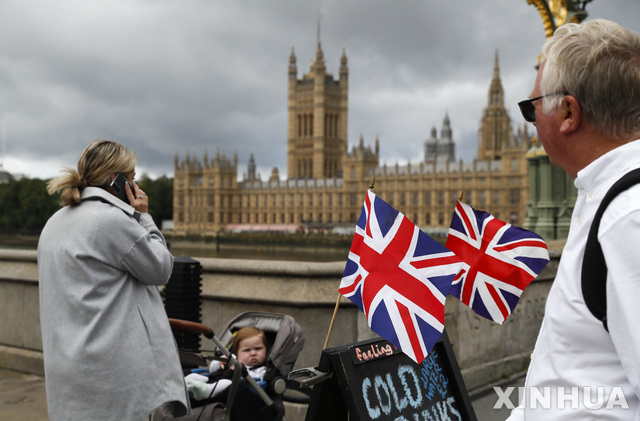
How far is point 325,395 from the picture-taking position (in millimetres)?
1813

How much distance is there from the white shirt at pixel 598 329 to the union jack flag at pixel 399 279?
2.53 ft

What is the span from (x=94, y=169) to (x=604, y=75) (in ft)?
5.17

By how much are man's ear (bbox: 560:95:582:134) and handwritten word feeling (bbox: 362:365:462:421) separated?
3.62ft

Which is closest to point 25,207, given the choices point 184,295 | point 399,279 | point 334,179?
point 334,179

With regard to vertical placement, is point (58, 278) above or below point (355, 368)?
above

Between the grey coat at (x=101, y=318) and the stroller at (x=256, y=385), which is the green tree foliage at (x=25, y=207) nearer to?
the stroller at (x=256, y=385)

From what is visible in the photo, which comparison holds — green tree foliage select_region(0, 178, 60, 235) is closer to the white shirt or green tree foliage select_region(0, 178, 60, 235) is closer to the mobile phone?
the mobile phone

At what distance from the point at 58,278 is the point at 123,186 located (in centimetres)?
36

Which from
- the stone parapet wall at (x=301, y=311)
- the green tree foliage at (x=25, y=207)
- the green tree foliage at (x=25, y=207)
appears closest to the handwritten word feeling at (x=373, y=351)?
the stone parapet wall at (x=301, y=311)

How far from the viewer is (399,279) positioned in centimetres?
185

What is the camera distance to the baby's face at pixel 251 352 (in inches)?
104

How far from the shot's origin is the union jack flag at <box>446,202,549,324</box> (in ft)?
6.84

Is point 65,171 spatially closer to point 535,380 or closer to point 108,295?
point 108,295

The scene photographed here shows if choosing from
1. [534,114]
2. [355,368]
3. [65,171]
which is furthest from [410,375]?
[65,171]
